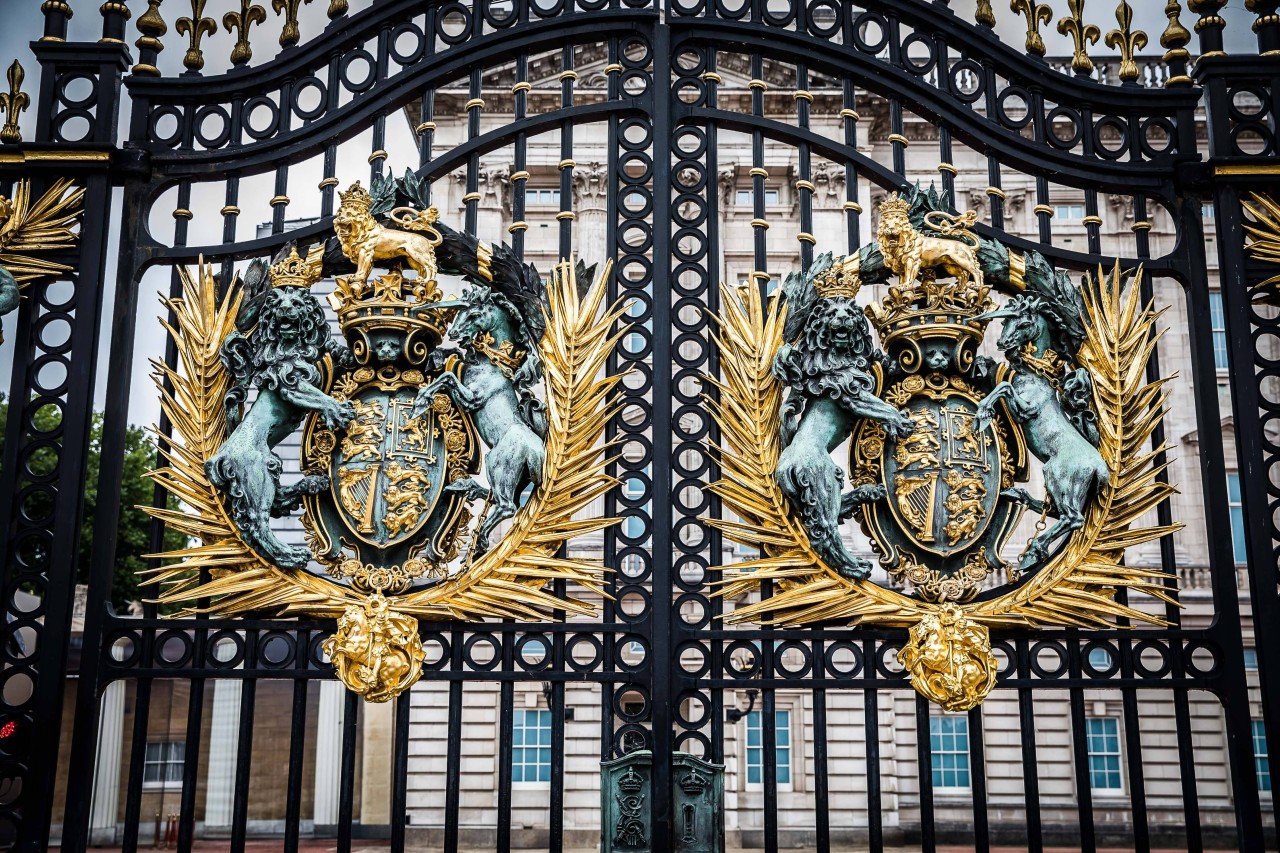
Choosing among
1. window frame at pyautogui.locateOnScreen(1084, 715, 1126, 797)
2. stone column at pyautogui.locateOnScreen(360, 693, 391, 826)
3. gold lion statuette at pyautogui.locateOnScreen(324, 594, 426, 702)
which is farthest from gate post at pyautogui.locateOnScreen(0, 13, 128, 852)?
window frame at pyautogui.locateOnScreen(1084, 715, 1126, 797)

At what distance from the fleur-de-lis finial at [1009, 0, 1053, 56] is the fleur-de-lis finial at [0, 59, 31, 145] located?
5.94 metres

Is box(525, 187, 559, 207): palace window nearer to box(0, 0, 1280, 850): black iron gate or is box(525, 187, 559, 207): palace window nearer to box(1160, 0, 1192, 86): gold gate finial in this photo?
box(0, 0, 1280, 850): black iron gate

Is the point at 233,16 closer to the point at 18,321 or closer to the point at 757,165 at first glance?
the point at 18,321

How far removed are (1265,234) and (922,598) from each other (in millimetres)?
3002

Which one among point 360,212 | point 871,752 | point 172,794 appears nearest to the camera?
point 871,752

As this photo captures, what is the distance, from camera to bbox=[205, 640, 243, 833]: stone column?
2044 centimetres

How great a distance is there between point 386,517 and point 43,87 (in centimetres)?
336

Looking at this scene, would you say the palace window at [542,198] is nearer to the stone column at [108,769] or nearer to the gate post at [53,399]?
the stone column at [108,769]

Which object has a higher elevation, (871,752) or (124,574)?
(124,574)

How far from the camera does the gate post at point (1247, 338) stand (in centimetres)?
716

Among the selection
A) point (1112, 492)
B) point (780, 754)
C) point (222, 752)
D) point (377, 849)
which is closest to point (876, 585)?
point (1112, 492)

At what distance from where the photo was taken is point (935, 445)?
7301 millimetres

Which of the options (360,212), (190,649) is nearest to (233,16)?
(360,212)

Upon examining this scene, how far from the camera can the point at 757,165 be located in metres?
7.83
